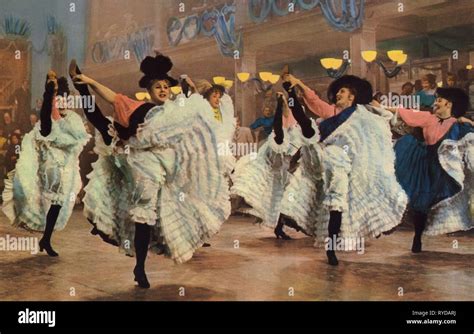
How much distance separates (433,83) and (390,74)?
0.37 meters

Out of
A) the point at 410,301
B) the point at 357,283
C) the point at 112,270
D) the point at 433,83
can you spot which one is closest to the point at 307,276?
the point at 357,283

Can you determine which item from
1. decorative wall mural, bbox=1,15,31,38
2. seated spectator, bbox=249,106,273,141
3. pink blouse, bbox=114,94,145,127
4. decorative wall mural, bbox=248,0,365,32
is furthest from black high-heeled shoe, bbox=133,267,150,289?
decorative wall mural, bbox=248,0,365,32

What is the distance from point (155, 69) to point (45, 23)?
1015mm

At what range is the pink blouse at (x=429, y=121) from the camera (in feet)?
16.9

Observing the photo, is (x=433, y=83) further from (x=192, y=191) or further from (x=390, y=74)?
(x=192, y=191)

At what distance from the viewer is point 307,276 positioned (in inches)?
185

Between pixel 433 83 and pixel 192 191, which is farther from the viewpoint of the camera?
pixel 433 83

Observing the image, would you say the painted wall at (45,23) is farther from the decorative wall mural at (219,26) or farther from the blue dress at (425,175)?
the blue dress at (425,175)

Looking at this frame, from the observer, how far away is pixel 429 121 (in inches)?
203

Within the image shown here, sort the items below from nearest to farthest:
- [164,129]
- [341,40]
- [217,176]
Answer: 1. [164,129]
2. [217,176]
3. [341,40]

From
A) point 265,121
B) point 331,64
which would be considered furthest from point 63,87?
point 331,64

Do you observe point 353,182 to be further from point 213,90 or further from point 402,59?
point 213,90

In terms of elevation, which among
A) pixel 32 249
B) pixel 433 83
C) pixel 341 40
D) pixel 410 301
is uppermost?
pixel 341 40

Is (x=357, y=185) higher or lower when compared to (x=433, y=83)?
lower
